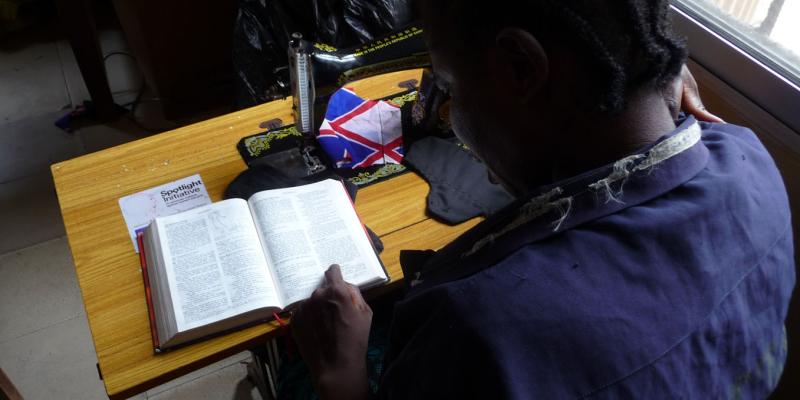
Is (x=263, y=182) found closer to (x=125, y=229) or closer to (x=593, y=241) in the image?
(x=125, y=229)

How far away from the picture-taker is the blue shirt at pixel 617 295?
664 mm

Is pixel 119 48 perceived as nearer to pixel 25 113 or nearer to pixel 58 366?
pixel 25 113

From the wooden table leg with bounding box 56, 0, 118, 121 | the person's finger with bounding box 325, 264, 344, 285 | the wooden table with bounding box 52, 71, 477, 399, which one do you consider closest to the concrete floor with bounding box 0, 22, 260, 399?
the wooden table leg with bounding box 56, 0, 118, 121

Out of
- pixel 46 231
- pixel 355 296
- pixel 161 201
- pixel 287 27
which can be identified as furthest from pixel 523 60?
pixel 46 231

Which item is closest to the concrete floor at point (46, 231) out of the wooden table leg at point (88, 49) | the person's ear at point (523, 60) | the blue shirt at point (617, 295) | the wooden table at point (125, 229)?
the wooden table leg at point (88, 49)

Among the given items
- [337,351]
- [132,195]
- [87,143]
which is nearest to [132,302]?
[132,195]

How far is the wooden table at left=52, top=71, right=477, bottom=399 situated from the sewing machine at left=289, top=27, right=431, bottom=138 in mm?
206

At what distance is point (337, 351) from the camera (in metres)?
1.04

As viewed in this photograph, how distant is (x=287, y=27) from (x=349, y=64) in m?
0.87

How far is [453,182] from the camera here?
4.52 ft

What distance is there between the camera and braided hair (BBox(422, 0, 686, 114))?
70cm

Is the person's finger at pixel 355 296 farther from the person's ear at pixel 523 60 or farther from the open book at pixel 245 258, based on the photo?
the person's ear at pixel 523 60

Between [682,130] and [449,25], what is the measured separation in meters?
0.33

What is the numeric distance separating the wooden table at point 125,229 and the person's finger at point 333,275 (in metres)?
0.11
